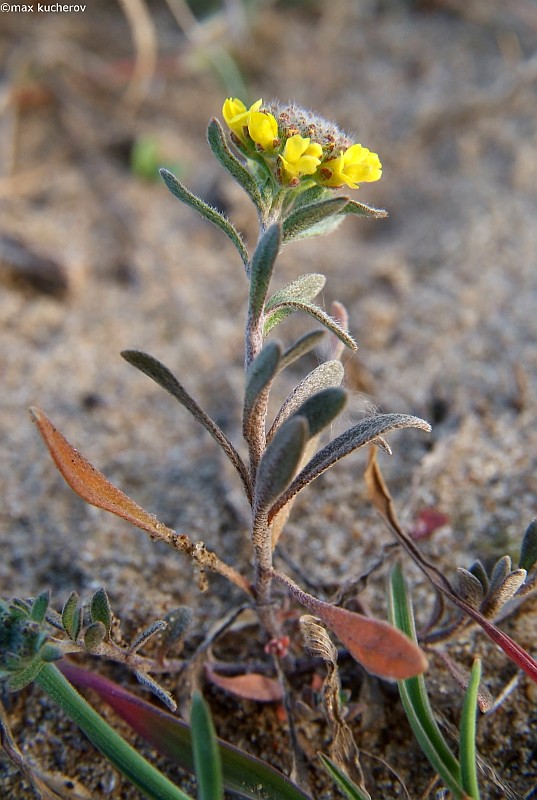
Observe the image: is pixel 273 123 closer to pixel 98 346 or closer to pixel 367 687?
pixel 367 687

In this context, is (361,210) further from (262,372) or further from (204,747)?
(204,747)

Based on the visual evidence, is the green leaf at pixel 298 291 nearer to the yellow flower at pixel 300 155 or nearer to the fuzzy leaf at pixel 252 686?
the yellow flower at pixel 300 155

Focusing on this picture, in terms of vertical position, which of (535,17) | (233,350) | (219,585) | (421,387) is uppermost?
(535,17)

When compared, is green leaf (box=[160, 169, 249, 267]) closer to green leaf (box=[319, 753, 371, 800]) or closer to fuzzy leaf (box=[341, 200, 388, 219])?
fuzzy leaf (box=[341, 200, 388, 219])

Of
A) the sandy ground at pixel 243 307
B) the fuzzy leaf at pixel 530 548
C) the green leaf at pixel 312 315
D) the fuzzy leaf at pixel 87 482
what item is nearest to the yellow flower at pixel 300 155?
the green leaf at pixel 312 315

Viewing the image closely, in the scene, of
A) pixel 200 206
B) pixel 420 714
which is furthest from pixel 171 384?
pixel 420 714

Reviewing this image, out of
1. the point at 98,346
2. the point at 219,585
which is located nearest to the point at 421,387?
the point at 219,585
